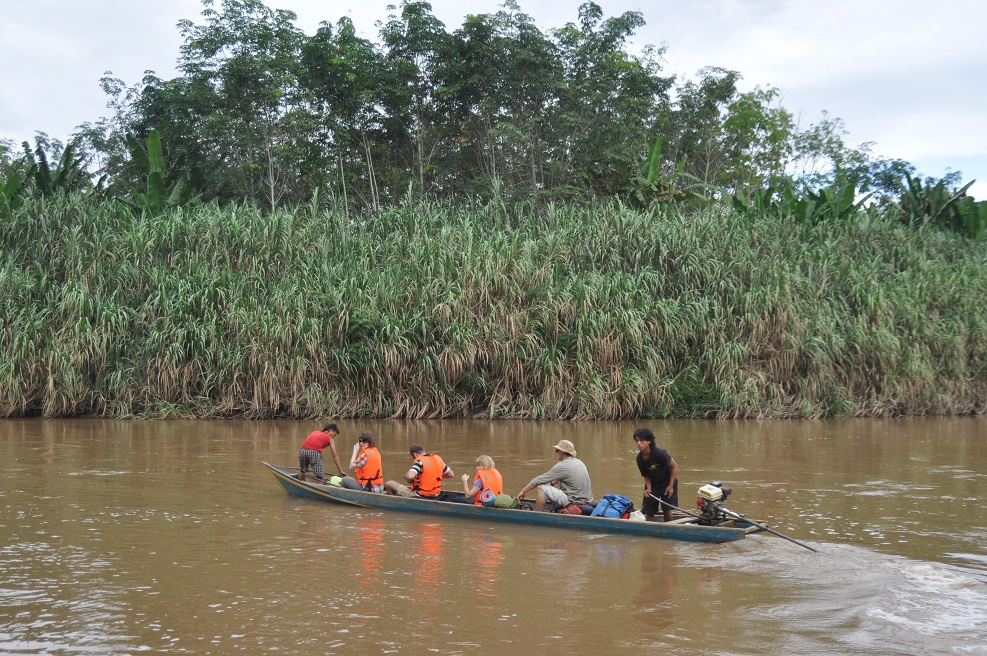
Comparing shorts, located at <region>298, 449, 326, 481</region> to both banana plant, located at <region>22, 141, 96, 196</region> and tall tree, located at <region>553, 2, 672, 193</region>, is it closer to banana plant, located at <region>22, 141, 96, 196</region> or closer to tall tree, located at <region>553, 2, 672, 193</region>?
banana plant, located at <region>22, 141, 96, 196</region>

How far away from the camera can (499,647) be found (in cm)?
539

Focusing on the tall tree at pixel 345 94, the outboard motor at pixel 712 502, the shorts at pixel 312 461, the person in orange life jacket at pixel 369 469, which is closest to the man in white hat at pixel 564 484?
the outboard motor at pixel 712 502

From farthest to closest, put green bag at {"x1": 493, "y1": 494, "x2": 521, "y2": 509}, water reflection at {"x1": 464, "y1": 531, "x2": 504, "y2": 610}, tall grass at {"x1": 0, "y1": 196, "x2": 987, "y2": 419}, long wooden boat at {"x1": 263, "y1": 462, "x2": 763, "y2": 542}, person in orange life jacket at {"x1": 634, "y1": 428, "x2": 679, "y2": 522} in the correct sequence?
tall grass at {"x1": 0, "y1": 196, "x2": 987, "y2": 419}, green bag at {"x1": 493, "y1": 494, "x2": 521, "y2": 509}, person in orange life jacket at {"x1": 634, "y1": 428, "x2": 679, "y2": 522}, long wooden boat at {"x1": 263, "y1": 462, "x2": 763, "y2": 542}, water reflection at {"x1": 464, "y1": 531, "x2": 504, "y2": 610}

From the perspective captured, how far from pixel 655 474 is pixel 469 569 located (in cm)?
225

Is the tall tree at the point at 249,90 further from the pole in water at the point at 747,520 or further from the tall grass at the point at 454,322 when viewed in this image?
the pole in water at the point at 747,520

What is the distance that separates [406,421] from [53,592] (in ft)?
36.1

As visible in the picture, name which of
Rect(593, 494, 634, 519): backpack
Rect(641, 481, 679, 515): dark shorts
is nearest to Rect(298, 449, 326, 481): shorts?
Rect(593, 494, 634, 519): backpack

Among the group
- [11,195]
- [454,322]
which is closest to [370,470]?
[454,322]

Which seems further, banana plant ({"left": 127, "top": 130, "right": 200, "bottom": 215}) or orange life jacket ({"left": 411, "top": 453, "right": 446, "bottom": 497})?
banana plant ({"left": 127, "top": 130, "right": 200, "bottom": 215})

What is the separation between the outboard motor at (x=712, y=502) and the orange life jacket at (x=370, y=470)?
362 centimetres

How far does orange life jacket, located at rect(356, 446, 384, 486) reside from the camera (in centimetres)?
995

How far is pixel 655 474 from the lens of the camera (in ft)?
28.0

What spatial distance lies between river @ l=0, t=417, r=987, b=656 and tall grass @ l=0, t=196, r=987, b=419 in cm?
476

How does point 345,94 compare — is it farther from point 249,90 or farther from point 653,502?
point 653,502
